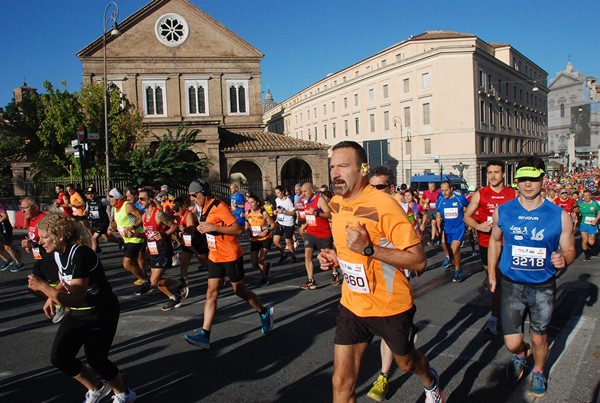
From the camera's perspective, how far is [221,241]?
6016 mm

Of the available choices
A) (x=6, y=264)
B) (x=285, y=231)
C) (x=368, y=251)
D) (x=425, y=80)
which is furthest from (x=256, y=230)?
(x=425, y=80)

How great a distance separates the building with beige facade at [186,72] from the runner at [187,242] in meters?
23.5

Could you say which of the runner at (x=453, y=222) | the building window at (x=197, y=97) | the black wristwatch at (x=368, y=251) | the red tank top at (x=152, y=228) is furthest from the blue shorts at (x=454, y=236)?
the building window at (x=197, y=97)

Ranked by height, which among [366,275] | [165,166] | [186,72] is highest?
[186,72]

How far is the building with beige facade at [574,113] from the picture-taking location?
9200 cm

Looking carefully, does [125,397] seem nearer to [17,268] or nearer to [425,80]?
[17,268]

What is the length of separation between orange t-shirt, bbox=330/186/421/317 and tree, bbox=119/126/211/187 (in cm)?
2274

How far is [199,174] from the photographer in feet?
92.3

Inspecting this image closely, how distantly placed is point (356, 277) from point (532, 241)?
73.0 inches

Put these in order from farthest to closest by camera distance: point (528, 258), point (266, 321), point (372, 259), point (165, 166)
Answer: point (165, 166)
point (266, 321)
point (528, 258)
point (372, 259)

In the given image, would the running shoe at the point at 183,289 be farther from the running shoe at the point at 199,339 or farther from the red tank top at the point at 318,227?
the running shoe at the point at 199,339

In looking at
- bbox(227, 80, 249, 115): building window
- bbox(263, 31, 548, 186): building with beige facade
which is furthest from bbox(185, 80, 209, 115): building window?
bbox(263, 31, 548, 186): building with beige facade

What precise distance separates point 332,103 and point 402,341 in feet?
216

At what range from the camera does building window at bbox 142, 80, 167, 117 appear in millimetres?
36725
